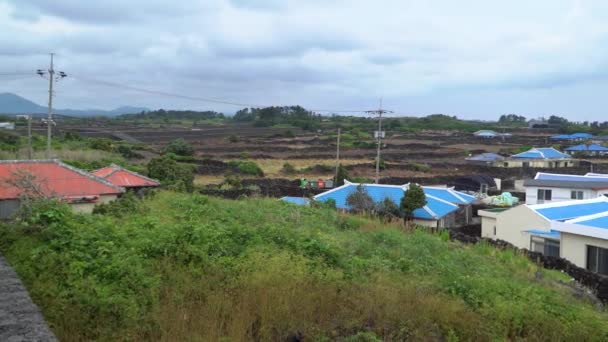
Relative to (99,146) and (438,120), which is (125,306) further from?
(438,120)

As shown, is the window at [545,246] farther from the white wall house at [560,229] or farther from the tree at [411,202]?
the tree at [411,202]

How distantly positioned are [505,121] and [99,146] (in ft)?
467

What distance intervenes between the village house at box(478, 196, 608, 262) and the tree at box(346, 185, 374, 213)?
4890 mm

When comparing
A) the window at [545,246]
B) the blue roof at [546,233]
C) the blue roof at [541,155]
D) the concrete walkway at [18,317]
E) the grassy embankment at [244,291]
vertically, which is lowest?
the window at [545,246]

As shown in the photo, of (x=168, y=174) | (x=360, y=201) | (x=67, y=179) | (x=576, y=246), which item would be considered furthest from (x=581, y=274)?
(x=168, y=174)

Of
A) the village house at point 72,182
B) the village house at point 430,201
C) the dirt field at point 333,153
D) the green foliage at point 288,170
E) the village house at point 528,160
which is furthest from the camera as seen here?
the village house at point 528,160

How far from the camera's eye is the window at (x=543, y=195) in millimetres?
28602

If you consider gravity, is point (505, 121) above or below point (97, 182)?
above

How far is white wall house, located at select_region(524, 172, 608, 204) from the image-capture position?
1072 inches

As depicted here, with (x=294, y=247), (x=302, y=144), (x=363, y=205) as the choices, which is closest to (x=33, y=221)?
(x=294, y=247)

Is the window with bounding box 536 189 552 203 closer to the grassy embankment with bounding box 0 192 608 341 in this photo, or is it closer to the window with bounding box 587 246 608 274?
the window with bounding box 587 246 608 274

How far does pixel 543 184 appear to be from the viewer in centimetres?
2878

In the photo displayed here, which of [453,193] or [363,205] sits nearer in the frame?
[363,205]

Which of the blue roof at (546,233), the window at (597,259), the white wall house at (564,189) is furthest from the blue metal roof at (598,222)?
the white wall house at (564,189)
